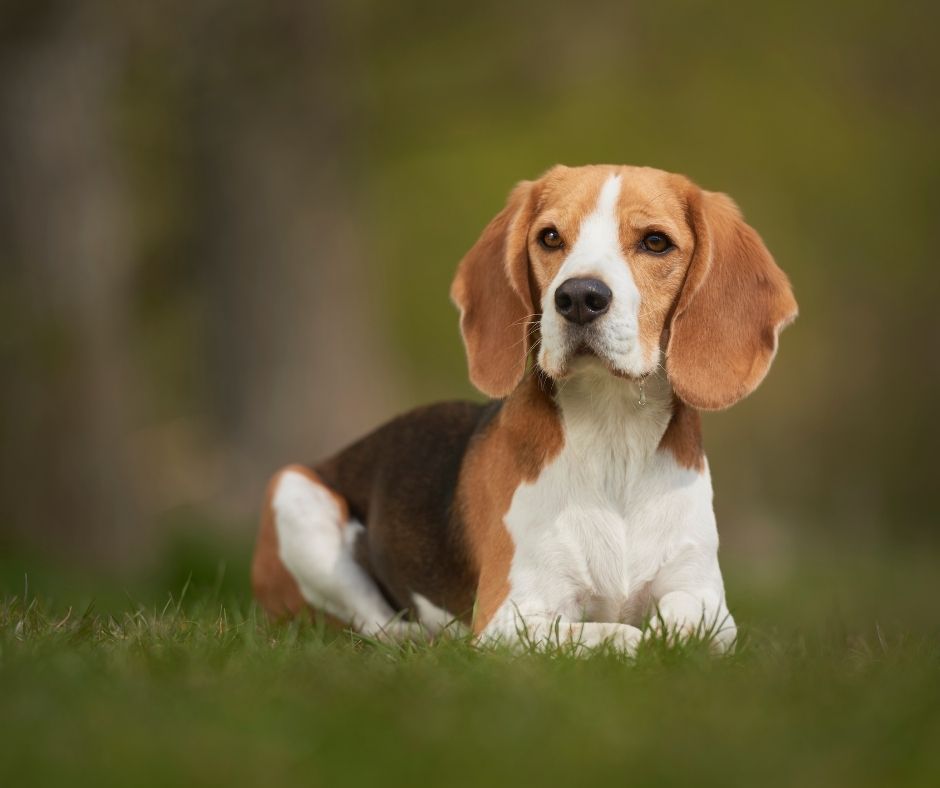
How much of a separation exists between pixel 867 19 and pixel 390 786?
1561cm

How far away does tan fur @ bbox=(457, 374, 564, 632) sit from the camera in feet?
15.6

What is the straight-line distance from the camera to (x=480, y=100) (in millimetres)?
15344

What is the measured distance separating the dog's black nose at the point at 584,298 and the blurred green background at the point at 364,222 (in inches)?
174

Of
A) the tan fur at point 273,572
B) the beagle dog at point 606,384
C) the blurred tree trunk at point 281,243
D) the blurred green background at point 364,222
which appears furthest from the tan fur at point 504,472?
the blurred tree trunk at point 281,243

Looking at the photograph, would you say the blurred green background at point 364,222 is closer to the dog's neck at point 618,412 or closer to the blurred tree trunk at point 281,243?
the blurred tree trunk at point 281,243

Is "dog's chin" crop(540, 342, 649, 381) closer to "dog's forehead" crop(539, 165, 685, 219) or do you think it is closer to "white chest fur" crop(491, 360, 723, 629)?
"white chest fur" crop(491, 360, 723, 629)

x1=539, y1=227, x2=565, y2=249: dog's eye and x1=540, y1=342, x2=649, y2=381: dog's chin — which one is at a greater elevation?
x1=539, y1=227, x2=565, y2=249: dog's eye

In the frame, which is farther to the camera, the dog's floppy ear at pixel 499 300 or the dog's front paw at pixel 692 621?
the dog's floppy ear at pixel 499 300

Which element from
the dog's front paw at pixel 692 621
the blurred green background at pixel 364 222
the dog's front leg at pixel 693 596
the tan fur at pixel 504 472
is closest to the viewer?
the dog's front paw at pixel 692 621

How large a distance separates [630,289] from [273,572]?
88.6 inches

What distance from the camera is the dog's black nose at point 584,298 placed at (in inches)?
169

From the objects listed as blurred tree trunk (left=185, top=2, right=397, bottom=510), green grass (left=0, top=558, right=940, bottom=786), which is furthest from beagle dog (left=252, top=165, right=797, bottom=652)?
blurred tree trunk (left=185, top=2, right=397, bottom=510)

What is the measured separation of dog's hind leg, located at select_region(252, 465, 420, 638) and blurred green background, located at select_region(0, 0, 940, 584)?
2329mm

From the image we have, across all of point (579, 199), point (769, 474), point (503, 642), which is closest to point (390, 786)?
point (503, 642)
